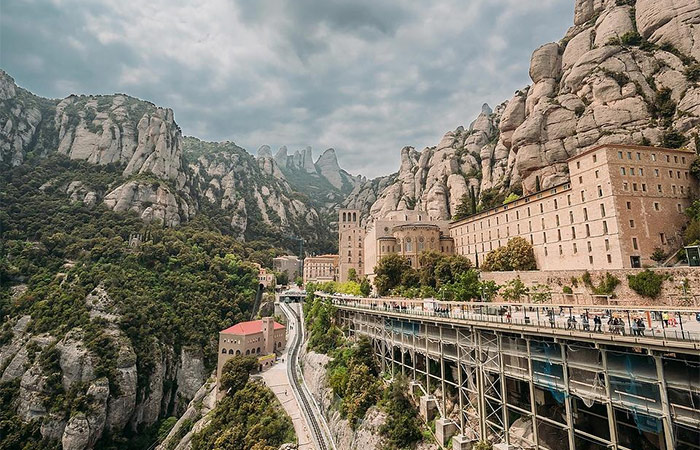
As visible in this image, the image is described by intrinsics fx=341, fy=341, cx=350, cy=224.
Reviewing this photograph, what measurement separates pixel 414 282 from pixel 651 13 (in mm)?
62264

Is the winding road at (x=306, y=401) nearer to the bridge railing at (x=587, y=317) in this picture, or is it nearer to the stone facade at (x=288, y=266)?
the bridge railing at (x=587, y=317)

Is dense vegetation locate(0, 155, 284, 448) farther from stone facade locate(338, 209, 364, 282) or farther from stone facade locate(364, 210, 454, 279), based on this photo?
stone facade locate(364, 210, 454, 279)

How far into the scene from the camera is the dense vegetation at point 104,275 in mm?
56938

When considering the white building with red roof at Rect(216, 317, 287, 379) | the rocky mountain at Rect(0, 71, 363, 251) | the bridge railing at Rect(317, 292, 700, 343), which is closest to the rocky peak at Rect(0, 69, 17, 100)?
the rocky mountain at Rect(0, 71, 363, 251)

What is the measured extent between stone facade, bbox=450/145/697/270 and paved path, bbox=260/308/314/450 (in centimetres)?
3774

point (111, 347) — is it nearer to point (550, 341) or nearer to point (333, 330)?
point (333, 330)

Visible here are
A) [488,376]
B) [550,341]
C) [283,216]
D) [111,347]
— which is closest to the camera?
[550,341]

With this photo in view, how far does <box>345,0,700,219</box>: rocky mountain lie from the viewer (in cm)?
5156

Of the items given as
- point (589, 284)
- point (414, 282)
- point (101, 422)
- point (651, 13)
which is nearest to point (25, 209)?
point (101, 422)

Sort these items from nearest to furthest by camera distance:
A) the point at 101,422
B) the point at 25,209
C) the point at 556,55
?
the point at 101,422 → the point at 556,55 → the point at 25,209

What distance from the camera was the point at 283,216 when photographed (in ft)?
543

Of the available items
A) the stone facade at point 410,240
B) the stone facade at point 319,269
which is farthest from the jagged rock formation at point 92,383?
the stone facade at point 319,269

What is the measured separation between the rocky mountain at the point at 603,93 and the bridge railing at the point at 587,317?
4186 cm

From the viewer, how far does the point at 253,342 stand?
196 ft
